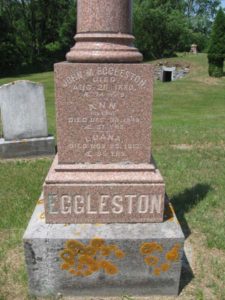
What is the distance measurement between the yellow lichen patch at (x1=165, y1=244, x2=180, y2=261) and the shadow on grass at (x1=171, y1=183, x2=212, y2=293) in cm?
53

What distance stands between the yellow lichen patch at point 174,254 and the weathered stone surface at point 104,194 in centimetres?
35

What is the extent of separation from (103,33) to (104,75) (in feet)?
1.27

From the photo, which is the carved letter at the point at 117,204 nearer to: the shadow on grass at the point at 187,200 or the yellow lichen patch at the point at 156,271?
the yellow lichen patch at the point at 156,271

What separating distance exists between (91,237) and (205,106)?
48.0ft

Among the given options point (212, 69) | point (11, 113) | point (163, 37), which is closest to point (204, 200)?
point (11, 113)

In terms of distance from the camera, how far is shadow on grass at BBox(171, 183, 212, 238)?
15.5 ft

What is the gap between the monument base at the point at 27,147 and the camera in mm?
7570

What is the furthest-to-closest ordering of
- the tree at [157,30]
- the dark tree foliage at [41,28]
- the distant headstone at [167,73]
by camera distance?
the dark tree foliage at [41,28], the tree at [157,30], the distant headstone at [167,73]

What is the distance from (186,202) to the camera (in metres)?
5.17

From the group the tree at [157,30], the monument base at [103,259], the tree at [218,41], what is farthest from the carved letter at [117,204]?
the tree at [157,30]

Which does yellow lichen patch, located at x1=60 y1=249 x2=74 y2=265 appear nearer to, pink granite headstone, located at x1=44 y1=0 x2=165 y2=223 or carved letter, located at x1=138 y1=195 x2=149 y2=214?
pink granite headstone, located at x1=44 y1=0 x2=165 y2=223

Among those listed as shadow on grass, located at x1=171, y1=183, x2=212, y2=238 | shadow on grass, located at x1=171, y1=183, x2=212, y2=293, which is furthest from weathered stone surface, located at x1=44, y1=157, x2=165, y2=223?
shadow on grass, located at x1=171, y1=183, x2=212, y2=238

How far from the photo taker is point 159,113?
582 inches

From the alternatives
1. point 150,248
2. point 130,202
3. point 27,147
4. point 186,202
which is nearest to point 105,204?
point 130,202
